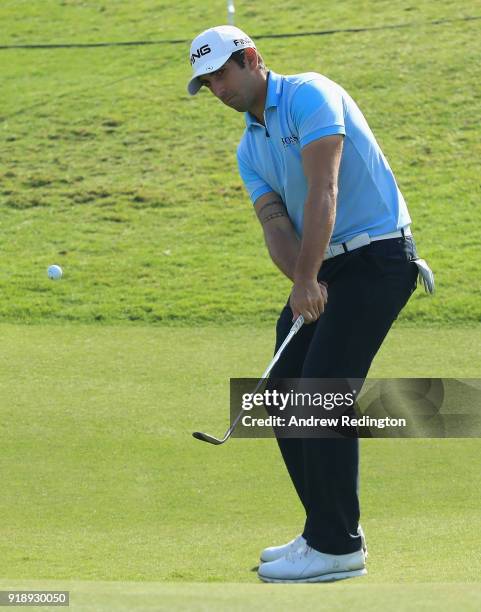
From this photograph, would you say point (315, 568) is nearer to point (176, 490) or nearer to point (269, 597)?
point (269, 597)

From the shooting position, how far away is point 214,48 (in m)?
4.19

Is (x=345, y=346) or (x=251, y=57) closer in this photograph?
(x=345, y=346)

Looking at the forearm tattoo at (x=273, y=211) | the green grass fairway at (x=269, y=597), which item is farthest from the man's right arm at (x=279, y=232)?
the green grass fairway at (x=269, y=597)

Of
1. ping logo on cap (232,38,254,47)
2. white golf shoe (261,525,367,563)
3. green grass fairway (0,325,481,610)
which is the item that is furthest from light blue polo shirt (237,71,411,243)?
green grass fairway (0,325,481,610)

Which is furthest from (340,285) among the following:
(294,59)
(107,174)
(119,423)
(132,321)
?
(294,59)

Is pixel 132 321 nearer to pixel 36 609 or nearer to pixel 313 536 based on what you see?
pixel 313 536

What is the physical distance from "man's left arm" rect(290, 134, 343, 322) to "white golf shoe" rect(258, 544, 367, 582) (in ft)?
3.00

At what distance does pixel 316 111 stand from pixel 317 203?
315mm

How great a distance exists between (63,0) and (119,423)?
1920cm

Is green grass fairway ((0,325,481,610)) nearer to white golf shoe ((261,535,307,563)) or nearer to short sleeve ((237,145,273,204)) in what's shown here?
white golf shoe ((261,535,307,563))

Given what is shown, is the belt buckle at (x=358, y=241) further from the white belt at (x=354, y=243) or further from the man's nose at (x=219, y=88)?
the man's nose at (x=219, y=88)

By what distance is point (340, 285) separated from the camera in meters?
4.21

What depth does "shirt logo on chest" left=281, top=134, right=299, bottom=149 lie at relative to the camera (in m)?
4.16

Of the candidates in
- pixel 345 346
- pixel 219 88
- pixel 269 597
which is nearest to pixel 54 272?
pixel 219 88
